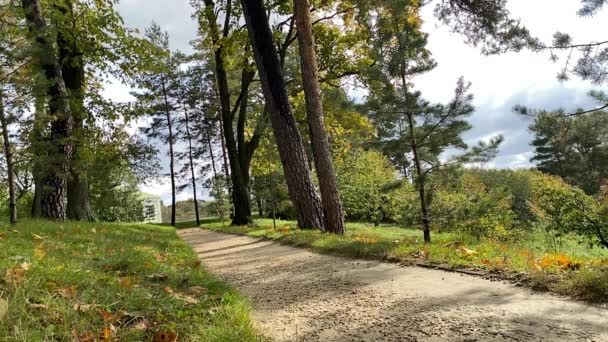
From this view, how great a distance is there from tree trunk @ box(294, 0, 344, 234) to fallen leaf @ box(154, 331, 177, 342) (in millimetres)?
6910

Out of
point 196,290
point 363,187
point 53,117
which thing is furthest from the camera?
point 363,187

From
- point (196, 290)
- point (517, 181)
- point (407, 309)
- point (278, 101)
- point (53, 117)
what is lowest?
point (407, 309)

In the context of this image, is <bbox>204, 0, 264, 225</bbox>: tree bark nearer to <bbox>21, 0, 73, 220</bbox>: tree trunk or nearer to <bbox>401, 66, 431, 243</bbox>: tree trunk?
<bbox>21, 0, 73, 220</bbox>: tree trunk

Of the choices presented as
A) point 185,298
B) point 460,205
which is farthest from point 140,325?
point 460,205

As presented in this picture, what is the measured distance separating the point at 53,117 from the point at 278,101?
183 inches

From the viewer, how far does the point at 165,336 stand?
2.47 m

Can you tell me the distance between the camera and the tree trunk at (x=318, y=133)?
30.6 feet

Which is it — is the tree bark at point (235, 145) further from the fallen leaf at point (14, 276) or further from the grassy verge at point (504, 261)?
the fallen leaf at point (14, 276)

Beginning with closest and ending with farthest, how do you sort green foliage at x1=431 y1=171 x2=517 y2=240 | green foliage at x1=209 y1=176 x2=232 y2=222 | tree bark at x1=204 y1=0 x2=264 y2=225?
green foliage at x1=431 y1=171 x2=517 y2=240 < tree bark at x1=204 y1=0 x2=264 y2=225 < green foliage at x1=209 y1=176 x2=232 y2=222

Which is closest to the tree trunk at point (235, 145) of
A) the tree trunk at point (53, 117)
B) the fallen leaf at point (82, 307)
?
the tree trunk at point (53, 117)

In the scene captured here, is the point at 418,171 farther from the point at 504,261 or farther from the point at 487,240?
the point at 504,261

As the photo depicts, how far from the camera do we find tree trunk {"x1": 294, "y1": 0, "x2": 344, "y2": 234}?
9.31 meters

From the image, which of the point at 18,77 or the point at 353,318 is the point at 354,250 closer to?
the point at 353,318

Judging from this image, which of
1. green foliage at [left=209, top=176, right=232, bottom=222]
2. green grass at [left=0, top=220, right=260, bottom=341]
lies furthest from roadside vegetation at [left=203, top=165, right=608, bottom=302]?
green foliage at [left=209, top=176, right=232, bottom=222]
